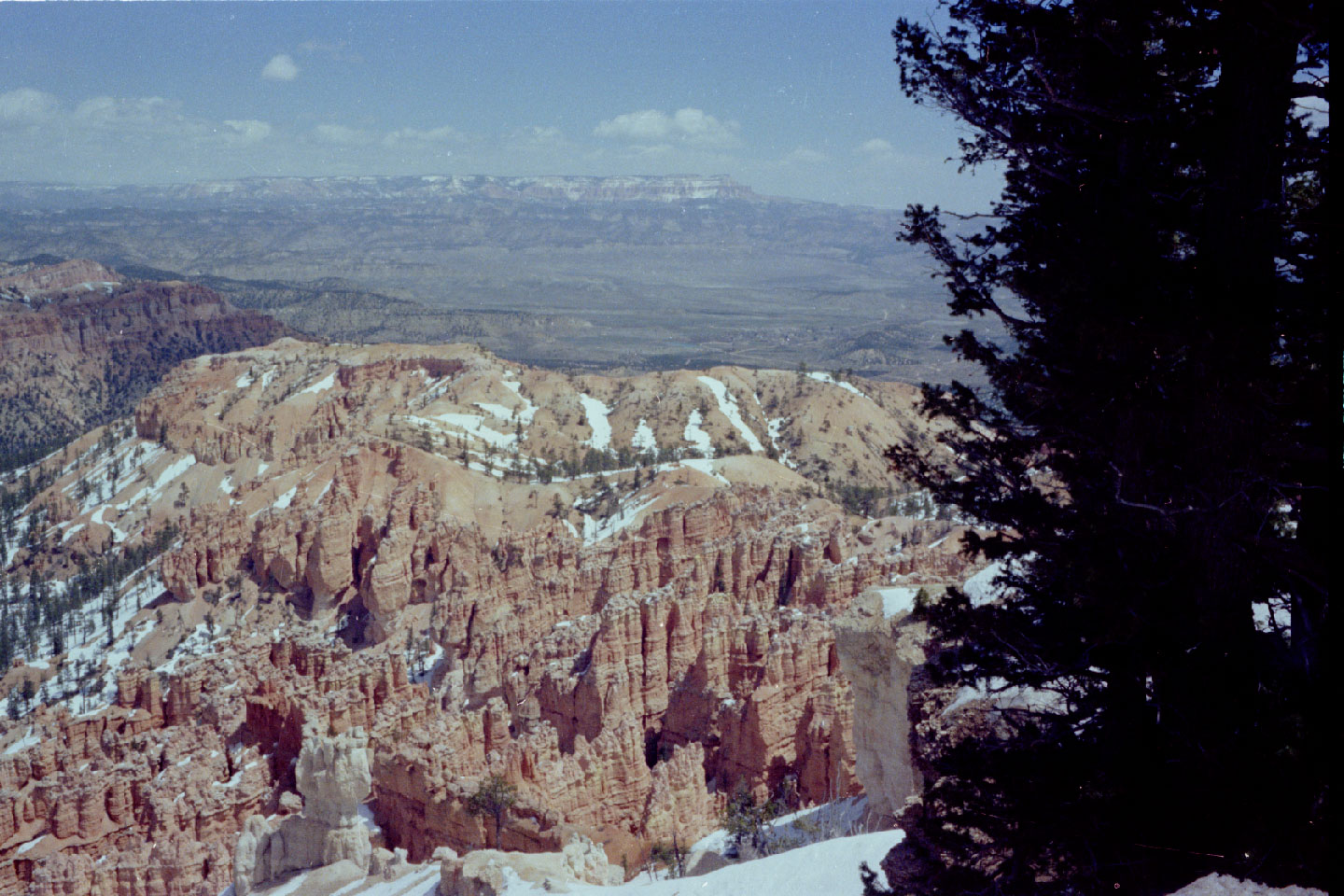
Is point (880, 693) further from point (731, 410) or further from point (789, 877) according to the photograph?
point (731, 410)

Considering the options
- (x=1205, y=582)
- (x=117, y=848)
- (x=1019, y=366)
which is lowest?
A: (x=117, y=848)

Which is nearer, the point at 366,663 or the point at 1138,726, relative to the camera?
the point at 1138,726

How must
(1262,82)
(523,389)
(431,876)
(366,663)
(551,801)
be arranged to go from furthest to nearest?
1. (523,389)
2. (366,663)
3. (551,801)
4. (431,876)
5. (1262,82)

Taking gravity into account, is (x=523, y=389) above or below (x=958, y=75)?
below

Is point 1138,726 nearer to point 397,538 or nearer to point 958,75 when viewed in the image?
point 958,75

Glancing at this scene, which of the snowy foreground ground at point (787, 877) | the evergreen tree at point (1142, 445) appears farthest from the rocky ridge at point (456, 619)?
the evergreen tree at point (1142, 445)

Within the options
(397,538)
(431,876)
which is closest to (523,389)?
(397,538)

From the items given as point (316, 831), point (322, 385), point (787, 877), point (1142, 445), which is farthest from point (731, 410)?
point (1142, 445)

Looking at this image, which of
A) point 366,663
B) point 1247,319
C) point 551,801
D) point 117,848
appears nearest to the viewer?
point 1247,319
